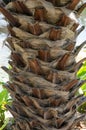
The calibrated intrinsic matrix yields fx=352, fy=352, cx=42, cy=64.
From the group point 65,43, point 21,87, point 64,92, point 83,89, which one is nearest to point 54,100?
point 64,92

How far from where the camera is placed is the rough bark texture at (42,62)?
175cm

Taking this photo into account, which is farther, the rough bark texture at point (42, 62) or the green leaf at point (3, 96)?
the green leaf at point (3, 96)

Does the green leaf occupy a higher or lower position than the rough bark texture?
higher

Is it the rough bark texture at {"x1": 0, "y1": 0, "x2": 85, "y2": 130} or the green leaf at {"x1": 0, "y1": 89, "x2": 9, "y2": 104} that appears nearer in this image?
the rough bark texture at {"x1": 0, "y1": 0, "x2": 85, "y2": 130}

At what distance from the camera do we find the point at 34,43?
1.79 m

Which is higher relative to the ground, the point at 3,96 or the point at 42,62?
the point at 3,96

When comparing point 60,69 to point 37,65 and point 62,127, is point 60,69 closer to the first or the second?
point 37,65

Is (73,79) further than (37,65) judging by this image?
Yes

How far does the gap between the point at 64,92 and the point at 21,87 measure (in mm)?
236

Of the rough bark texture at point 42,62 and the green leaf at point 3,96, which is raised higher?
the green leaf at point 3,96

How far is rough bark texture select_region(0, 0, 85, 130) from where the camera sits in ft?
5.73

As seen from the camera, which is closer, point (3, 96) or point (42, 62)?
point (42, 62)

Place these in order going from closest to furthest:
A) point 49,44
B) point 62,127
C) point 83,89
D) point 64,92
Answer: point 49,44
point 64,92
point 62,127
point 83,89

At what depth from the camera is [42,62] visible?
1.81 metres
